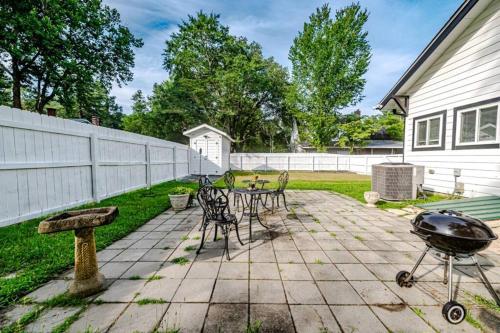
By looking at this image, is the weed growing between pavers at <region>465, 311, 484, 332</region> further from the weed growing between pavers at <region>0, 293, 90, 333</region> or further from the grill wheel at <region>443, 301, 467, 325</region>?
the weed growing between pavers at <region>0, 293, 90, 333</region>

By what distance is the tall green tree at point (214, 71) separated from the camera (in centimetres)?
2073

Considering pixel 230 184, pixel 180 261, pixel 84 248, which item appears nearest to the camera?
pixel 84 248

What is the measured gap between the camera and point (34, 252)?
2869mm

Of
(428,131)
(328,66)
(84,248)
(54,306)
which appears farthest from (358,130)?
(54,306)

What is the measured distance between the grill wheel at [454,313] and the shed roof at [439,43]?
6283mm

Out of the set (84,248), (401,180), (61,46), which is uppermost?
(61,46)

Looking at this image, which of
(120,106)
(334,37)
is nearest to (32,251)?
(334,37)

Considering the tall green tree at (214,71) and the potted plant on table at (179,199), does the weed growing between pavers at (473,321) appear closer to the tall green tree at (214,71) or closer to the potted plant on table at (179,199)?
the potted plant on table at (179,199)

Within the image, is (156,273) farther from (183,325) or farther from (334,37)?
(334,37)

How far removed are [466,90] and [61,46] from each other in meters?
19.2

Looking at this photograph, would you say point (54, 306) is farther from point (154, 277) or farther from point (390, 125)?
point (390, 125)

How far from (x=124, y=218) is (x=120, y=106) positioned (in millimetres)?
44366

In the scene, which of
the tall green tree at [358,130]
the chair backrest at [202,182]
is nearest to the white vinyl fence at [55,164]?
the chair backrest at [202,182]

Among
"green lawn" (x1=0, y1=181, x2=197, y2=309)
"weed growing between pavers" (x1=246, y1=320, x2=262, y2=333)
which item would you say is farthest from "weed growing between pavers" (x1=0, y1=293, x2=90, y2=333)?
"weed growing between pavers" (x1=246, y1=320, x2=262, y2=333)
